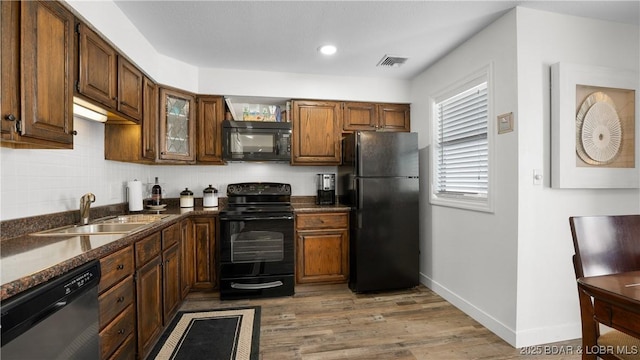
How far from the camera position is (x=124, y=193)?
2635mm

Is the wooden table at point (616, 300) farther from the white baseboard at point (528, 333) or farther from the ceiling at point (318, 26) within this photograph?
the ceiling at point (318, 26)

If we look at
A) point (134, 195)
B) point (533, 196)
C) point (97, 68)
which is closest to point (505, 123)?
point (533, 196)

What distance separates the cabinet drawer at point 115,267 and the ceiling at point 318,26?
1.71 m

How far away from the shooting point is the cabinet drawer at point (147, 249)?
1.69 metres

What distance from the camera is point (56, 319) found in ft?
3.25

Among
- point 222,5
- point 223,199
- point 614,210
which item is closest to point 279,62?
point 222,5

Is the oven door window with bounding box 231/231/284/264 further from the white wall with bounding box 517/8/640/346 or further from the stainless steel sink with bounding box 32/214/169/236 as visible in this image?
the white wall with bounding box 517/8/640/346

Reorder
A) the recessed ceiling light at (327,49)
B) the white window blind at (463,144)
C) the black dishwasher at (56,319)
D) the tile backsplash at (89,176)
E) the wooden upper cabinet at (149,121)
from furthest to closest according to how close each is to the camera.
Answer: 1. the recessed ceiling light at (327,49)
2. the wooden upper cabinet at (149,121)
3. the white window blind at (463,144)
4. the tile backsplash at (89,176)
5. the black dishwasher at (56,319)

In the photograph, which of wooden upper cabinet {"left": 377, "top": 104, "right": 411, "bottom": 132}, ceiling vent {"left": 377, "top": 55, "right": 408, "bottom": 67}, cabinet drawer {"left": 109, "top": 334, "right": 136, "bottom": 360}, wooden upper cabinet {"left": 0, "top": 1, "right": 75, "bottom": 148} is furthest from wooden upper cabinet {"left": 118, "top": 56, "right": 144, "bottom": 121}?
wooden upper cabinet {"left": 377, "top": 104, "right": 411, "bottom": 132}

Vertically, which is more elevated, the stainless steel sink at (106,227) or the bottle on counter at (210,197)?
the bottle on counter at (210,197)

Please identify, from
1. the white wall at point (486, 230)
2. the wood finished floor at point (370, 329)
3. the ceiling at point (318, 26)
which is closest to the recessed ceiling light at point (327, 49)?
the ceiling at point (318, 26)

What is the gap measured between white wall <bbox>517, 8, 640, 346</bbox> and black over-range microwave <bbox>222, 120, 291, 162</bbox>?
7.16ft

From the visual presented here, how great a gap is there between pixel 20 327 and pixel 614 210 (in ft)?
11.3

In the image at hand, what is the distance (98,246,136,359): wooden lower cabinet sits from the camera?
132cm
